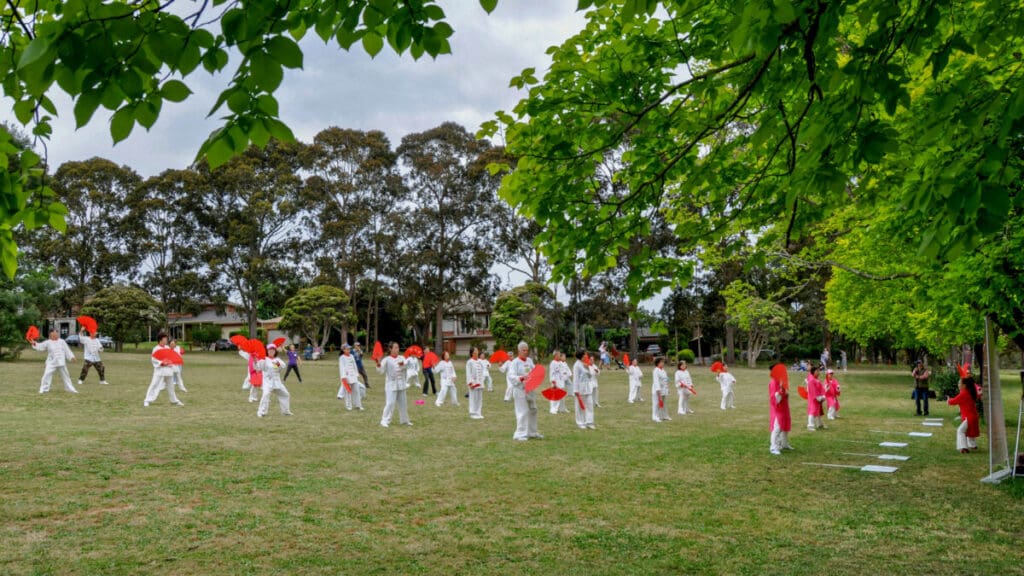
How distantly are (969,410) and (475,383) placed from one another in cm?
1083

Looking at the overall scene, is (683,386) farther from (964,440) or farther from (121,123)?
(121,123)

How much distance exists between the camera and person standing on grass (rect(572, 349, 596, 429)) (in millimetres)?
15980

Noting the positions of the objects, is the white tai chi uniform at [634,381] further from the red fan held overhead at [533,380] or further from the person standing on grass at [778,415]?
the person standing on grass at [778,415]

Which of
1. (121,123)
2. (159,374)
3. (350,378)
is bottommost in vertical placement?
(350,378)

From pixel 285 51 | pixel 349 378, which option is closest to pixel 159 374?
pixel 349 378

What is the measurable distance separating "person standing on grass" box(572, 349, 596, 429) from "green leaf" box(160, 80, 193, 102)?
1334cm

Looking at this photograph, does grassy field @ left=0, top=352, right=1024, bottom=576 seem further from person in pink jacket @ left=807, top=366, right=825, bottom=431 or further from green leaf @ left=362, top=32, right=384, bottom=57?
green leaf @ left=362, top=32, right=384, bottom=57

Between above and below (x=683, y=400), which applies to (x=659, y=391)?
above

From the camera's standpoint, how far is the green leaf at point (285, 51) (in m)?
2.56

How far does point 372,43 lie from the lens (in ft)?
10.7

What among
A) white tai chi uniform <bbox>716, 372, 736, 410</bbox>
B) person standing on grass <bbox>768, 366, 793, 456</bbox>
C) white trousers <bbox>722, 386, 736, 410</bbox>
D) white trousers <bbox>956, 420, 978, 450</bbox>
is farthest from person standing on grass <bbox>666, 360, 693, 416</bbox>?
white trousers <bbox>956, 420, 978, 450</bbox>

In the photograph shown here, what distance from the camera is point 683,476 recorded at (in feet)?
33.3

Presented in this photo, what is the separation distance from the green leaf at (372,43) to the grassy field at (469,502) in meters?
4.30

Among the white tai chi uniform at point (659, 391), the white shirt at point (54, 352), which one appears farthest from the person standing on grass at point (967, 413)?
the white shirt at point (54, 352)
